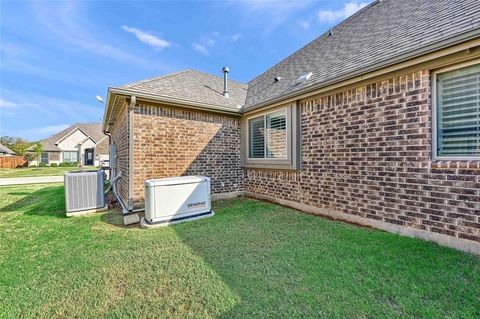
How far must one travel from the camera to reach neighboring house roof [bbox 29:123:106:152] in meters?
34.7

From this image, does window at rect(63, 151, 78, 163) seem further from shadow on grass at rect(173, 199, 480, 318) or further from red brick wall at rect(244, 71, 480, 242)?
red brick wall at rect(244, 71, 480, 242)

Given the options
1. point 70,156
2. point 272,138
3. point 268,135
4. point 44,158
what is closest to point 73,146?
point 70,156

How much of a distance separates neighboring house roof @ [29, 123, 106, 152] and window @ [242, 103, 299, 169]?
1354 inches

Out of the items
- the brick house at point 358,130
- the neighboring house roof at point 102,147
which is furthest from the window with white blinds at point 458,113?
the neighboring house roof at point 102,147

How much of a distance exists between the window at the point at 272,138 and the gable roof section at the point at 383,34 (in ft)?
1.75

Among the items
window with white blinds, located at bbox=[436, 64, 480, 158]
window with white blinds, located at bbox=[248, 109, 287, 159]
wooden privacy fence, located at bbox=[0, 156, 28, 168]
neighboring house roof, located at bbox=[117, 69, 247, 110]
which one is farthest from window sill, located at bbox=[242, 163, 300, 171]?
wooden privacy fence, located at bbox=[0, 156, 28, 168]

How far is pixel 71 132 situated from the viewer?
3544 cm

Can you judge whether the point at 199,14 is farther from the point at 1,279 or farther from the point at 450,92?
the point at 1,279

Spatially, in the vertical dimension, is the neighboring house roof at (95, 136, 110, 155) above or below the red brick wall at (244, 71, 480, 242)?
above

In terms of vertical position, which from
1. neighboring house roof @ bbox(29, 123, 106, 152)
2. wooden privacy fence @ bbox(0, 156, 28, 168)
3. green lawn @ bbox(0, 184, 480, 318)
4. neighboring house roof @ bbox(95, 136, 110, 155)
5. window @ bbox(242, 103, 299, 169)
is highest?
neighboring house roof @ bbox(29, 123, 106, 152)

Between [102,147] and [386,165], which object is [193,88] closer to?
[386,165]

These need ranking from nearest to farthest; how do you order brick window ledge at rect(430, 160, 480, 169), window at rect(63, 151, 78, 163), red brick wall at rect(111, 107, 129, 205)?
brick window ledge at rect(430, 160, 480, 169), red brick wall at rect(111, 107, 129, 205), window at rect(63, 151, 78, 163)

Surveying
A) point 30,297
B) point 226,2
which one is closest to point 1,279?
point 30,297

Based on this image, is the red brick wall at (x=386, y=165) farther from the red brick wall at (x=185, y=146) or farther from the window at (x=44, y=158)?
the window at (x=44, y=158)
